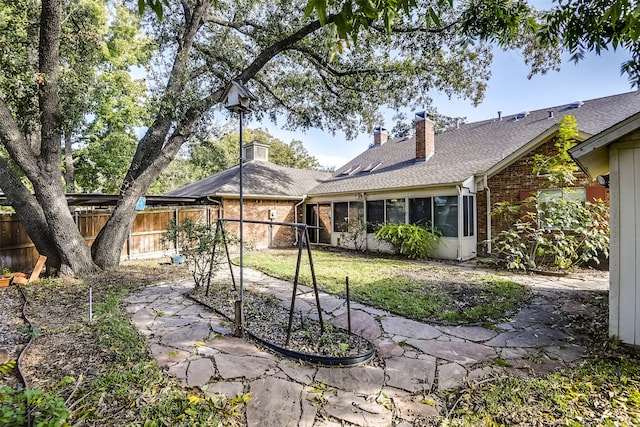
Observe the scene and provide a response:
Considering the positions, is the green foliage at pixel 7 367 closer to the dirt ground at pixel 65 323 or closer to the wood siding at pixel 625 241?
the dirt ground at pixel 65 323

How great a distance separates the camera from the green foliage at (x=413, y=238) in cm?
1016

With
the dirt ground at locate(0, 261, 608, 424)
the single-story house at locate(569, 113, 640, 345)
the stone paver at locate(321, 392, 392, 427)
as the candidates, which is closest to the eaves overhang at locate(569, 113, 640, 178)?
the single-story house at locate(569, 113, 640, 345)

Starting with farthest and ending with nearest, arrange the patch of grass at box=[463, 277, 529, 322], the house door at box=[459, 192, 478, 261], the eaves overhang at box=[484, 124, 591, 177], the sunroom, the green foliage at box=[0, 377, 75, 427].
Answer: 1. the sunroom
2. the house door at box=[459, 192, 478, 261]
3. the eaves overhang at box=[484, 124, 591, 177]
4. the patch of grass at box=[463, 277, 529, 322]
5. the green foliage at box=[0, 377, 75, 427]

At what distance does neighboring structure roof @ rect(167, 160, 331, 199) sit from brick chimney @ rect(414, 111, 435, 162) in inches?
217

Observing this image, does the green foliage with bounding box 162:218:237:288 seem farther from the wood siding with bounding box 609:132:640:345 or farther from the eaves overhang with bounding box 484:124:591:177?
the eaves overhang with bounding box 484:124:591:177

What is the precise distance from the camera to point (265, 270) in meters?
8.46

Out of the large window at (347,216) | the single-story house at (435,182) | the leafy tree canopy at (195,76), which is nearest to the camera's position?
the leafy tree canopy at (195,76)

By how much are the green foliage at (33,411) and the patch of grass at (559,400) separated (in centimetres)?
281

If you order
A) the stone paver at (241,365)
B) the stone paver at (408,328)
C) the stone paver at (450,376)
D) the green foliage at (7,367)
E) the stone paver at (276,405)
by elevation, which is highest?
the green foliage at (7,367)

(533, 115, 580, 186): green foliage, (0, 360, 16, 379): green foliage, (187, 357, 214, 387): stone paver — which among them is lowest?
(187, 357, 214, 387): stone paver

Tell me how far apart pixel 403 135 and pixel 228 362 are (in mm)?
15498

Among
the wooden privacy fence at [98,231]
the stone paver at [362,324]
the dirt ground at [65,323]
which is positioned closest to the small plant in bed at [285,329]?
the stone paver at [362,324]

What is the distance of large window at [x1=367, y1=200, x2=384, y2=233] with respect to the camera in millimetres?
12109

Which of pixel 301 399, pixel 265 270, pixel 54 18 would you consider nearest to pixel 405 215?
Answer: pixel 265 270
